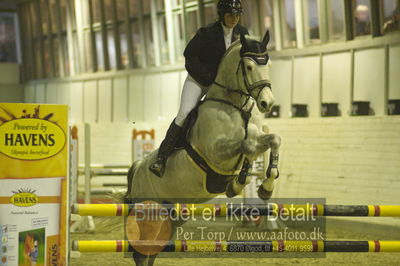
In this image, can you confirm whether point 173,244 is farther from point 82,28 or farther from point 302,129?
point 82,28

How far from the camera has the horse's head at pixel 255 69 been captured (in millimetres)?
4418

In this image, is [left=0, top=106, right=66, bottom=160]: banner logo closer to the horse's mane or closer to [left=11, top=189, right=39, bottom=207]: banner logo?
[left=11, top=189, right=39, bottom=207]: banner logo

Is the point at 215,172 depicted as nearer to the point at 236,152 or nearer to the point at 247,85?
the point at 236,152

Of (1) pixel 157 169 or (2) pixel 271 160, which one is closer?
(2) pixel 271 160

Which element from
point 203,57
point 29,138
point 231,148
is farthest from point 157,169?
point 29,138

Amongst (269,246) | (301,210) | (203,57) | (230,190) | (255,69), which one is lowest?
(269,246)

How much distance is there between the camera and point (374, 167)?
9.09 meters

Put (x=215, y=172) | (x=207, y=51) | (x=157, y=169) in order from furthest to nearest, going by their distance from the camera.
Result: (x=157, y=169) → (x=207, y=51) → (x=215, y=172)

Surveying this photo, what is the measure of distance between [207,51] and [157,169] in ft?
3.31

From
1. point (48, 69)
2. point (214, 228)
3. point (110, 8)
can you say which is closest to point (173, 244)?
point (214, 228)

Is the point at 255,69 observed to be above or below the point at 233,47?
below

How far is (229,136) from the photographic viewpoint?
185 inches

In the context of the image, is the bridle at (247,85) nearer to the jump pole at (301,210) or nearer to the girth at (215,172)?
the girth at (215,172)

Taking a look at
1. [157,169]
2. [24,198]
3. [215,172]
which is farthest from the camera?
[157,169]
